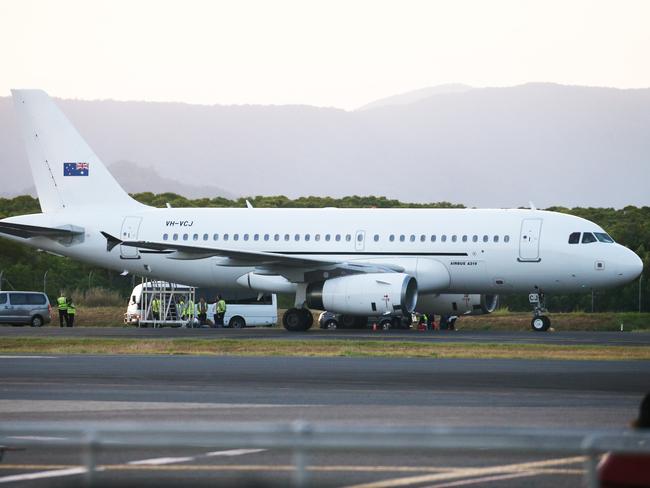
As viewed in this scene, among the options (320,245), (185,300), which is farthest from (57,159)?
(320,245)

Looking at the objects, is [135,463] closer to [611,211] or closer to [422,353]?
[422,353]

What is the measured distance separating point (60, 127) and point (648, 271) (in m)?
30.7

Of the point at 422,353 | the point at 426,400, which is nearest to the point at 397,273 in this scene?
the point at 422,353

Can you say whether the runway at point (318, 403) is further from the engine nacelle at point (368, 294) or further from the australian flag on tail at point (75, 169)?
the australian flag on tail at point (75, 169)

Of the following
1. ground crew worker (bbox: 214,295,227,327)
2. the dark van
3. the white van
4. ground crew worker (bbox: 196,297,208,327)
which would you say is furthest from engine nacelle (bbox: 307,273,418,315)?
the dark van

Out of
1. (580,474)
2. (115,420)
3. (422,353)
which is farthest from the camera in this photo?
(422,353)

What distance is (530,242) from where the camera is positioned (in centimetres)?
3938

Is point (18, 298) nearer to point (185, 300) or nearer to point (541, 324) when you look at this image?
point (185, 300)

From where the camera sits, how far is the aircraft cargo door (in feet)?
129

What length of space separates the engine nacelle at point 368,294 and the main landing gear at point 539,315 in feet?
13.8

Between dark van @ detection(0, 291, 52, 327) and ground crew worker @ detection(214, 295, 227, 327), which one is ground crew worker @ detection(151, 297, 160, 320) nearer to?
ground crew worker @ detection(214, 295, 227, 327)

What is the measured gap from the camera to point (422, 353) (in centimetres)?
2700

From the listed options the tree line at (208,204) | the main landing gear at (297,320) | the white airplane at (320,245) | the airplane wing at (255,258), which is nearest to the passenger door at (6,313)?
the white airplane at (320,245)

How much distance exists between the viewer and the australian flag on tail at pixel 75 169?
Result: 1811 inches
